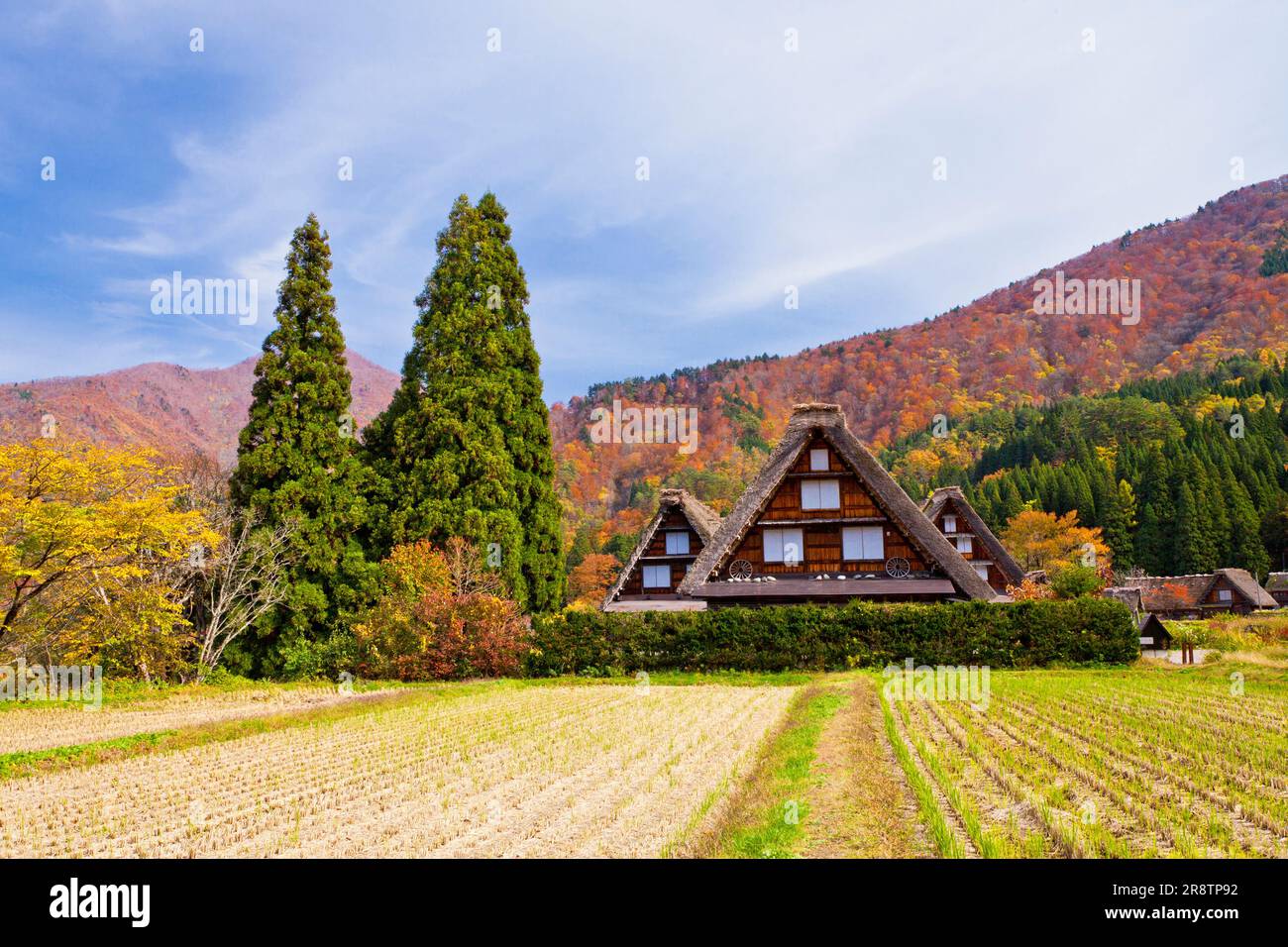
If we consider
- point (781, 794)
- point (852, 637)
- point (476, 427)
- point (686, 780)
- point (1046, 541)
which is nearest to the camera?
point (781, 794)

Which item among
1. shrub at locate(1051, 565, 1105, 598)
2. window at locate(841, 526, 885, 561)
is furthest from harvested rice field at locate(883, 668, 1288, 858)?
window at locate(841, 526, 885, 561)

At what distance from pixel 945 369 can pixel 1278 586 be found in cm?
7667

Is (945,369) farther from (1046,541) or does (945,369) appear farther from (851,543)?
(851,543)

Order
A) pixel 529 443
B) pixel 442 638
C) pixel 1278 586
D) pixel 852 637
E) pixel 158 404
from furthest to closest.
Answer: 1. pixel 158 404
2. pixel 1278 586
3. pixel 529 443
4. pixel 442 638
5. pixel 852 637

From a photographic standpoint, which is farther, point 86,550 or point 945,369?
point 945,369

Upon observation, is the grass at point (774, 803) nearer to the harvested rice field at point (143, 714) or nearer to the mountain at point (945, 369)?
the harvested rice field at point (143, 714)

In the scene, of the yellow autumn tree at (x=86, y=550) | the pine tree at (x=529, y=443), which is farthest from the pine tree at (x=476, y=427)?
the yellow autumn tree at (x=86, y=550)

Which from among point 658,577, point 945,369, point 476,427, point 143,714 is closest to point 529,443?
point 476,427

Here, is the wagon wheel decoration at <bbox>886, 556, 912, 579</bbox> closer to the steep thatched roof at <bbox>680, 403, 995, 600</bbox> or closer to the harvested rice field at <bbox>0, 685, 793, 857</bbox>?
the steep thatched roof at <bbox>680, 403, 995, 600</bbox>

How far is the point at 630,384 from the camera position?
146m

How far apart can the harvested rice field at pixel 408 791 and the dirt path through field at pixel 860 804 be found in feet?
3.63

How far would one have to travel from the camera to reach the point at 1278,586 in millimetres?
72125

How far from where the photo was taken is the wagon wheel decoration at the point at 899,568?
28828 mm

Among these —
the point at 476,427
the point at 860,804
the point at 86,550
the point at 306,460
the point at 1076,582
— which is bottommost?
the point at 860,804
